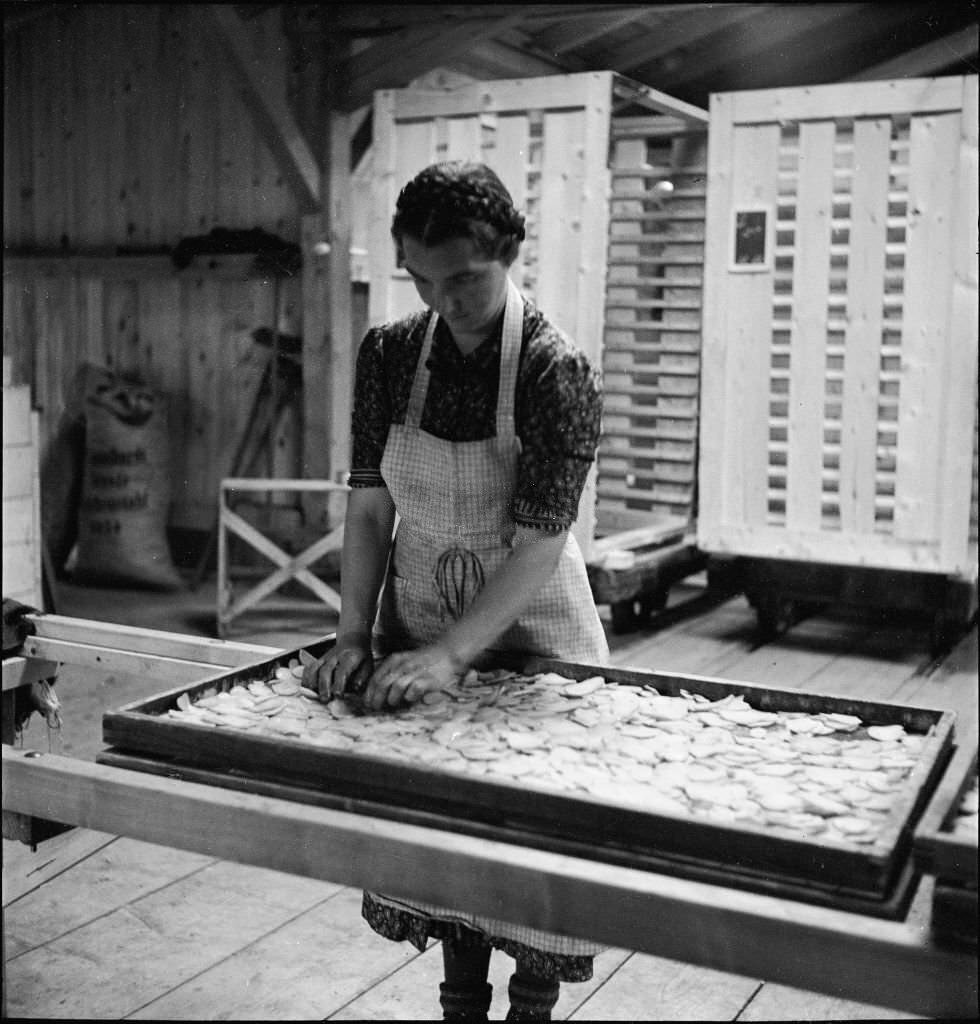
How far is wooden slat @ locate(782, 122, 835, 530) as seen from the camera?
17.6 feet

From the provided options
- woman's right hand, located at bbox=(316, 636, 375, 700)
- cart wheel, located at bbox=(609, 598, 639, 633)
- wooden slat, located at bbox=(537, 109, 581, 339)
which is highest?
wooden slat, located at bbox=(537, 109, 581, 339)

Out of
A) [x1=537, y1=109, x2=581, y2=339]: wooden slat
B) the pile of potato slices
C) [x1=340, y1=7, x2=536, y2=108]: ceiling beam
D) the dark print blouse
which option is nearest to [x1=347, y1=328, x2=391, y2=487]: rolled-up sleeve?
the dark print blouse

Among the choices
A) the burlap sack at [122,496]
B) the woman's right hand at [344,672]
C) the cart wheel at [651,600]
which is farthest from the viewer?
the burlap sack at [122,496]

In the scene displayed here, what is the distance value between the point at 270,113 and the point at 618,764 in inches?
226

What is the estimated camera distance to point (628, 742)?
174 cm

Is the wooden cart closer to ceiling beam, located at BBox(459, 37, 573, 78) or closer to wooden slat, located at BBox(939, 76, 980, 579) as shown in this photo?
wooden slat, located at BBox(939, 76, 980, 579)

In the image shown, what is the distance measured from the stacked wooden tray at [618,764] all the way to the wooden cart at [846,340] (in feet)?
12.2

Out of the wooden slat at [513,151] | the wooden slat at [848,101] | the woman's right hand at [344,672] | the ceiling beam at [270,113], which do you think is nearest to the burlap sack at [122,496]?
the ceiling beam at [270,113]

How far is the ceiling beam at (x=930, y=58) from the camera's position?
7668 mm

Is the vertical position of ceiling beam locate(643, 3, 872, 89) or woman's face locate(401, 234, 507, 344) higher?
ceiling beam locate(643, 3, 872, 89)

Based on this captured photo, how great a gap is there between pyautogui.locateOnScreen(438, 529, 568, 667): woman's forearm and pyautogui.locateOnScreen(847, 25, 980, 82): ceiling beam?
663 centimetres

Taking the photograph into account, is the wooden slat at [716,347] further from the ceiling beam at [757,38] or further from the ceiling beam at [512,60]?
the ceiling beam at [757,38]

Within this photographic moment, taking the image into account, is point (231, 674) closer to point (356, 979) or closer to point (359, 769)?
point (359, 769)

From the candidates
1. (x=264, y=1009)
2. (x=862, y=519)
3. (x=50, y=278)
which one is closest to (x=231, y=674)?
(x=264, y=1009)
